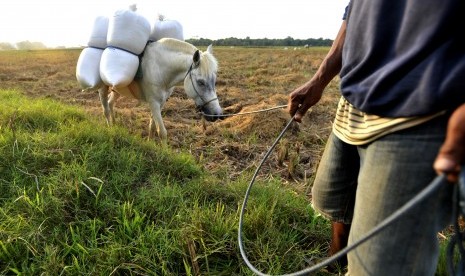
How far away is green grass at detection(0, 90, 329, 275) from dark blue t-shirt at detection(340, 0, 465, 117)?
135 centimetres

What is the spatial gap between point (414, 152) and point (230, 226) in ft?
4.88

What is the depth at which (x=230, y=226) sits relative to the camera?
7.61ft

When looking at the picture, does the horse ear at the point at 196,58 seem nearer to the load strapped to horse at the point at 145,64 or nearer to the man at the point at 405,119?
the load strapped to horse at the point at 145,64

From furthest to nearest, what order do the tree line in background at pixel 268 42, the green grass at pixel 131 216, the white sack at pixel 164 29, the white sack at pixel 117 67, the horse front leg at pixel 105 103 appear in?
the tree line in background at pixel 268 42
the horse front leg at pixel 105 103
the white sack at pixel 164 29
the white sack at pixel 117 67
the green grass at pixel 131 216

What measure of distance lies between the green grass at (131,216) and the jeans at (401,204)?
104cm

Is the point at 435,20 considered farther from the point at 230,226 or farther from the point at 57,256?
the point at 57,256

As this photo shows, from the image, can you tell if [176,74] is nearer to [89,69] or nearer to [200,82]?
[200,82]

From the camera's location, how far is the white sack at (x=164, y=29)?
5238 mm

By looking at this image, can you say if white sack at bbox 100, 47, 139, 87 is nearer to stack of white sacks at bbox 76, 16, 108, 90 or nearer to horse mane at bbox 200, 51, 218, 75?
stack of white sacks at bbox 76, 16, 108, 90

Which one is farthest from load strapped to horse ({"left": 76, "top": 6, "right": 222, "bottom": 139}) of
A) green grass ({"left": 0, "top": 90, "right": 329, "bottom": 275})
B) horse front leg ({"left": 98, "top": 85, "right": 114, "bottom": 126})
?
green grass ({"left": 0, "top": 90, "right": 329, "bottom": 275})

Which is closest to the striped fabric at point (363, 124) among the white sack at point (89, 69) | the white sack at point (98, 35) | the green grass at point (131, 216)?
the green grass at point (131, 216)

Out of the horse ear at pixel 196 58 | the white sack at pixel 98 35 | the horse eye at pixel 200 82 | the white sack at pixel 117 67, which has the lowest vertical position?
the horse eye at pixel 200 82

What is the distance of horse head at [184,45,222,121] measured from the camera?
14.9 ft

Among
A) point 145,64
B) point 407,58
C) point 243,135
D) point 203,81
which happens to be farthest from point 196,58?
point 407,58
